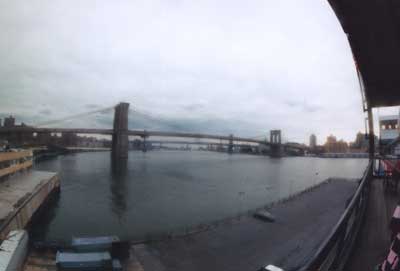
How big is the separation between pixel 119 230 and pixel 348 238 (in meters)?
18.9

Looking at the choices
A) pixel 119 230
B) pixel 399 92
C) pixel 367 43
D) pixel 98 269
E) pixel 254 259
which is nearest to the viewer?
pixel 367 43

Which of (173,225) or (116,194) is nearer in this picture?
(173,225)

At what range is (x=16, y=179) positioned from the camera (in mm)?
25969

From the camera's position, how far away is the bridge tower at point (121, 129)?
8044 cm

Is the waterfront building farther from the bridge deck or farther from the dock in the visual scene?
the dock

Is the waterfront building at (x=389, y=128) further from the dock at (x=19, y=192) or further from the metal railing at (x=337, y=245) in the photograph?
the dock at (x=19, y=192)

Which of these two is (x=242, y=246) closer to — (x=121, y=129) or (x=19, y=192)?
(x=19, y=192)

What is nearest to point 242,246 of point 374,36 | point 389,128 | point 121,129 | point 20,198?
point 374,36

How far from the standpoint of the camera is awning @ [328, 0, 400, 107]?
3728 millimetres

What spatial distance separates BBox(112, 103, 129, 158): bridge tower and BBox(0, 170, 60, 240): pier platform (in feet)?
167

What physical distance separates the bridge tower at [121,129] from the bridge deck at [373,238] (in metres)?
81.0

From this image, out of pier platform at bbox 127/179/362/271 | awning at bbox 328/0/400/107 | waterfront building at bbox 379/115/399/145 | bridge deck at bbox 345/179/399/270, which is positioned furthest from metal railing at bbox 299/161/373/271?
waterfront building at bbox 379/115/399/145

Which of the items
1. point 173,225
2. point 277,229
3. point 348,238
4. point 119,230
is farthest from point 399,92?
point 119,230

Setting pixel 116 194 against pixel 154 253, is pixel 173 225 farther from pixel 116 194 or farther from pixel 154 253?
pixel 116 194
